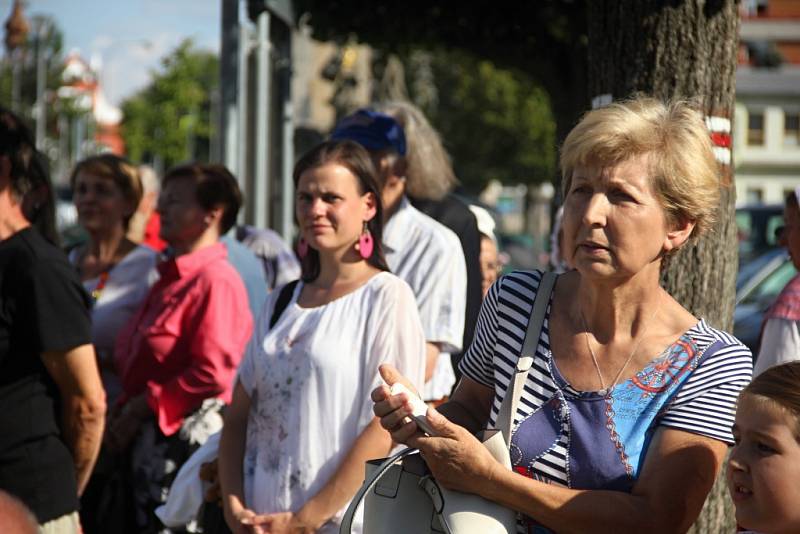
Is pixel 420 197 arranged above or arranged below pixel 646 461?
above

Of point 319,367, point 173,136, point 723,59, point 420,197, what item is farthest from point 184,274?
point 173,136

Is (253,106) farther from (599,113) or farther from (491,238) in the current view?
(599,113)

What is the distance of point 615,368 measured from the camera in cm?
259

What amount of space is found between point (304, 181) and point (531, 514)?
1.69 metres

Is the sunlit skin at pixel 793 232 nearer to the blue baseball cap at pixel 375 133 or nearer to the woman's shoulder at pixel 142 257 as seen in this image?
the blue baseball cap at pixel 375 133

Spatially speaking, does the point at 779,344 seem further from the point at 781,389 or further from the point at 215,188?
the point at 215,188

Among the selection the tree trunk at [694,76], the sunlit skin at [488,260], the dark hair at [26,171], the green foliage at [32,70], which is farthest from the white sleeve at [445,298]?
the green foliage at [32,70]

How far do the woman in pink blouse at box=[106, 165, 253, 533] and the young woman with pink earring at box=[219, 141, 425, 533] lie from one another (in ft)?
3.23

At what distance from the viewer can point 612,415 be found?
252cm

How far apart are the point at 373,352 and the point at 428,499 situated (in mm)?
1058

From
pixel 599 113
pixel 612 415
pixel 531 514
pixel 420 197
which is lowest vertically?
pixel 531 514

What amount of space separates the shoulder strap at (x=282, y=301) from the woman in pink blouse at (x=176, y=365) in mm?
970

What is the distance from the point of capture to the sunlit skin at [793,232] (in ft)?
14.1

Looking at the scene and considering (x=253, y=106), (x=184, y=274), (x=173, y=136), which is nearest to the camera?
(x=184, y=274)
